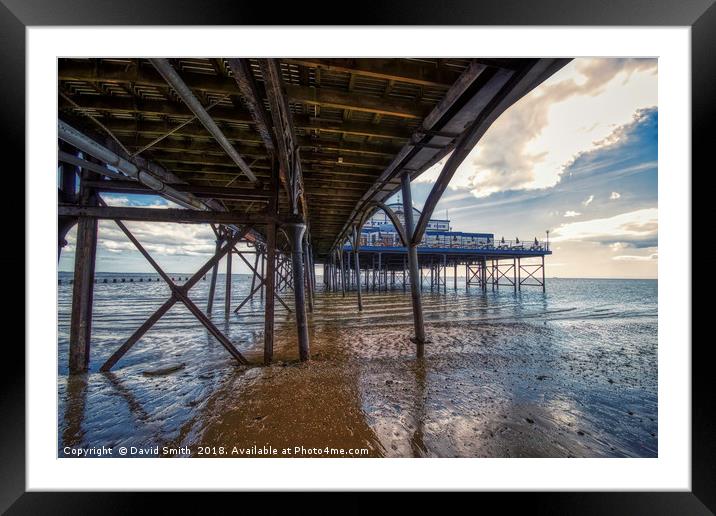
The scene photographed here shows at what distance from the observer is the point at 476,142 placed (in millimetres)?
2783

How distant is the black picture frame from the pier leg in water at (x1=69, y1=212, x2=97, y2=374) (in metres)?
2.33

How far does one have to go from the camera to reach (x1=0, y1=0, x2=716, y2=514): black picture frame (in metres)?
1.41

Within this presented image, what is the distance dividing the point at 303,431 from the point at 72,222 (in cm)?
440

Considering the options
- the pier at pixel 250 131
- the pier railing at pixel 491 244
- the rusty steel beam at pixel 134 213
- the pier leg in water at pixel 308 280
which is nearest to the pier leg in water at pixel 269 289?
the pier at pixel 250 131

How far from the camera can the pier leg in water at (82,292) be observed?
10.8ft

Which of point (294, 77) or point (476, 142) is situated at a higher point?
point (294, 77)

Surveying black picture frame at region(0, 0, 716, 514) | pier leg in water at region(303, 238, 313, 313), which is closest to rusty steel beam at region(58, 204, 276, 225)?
black picture frame at region(0, 0, 716, 514)
